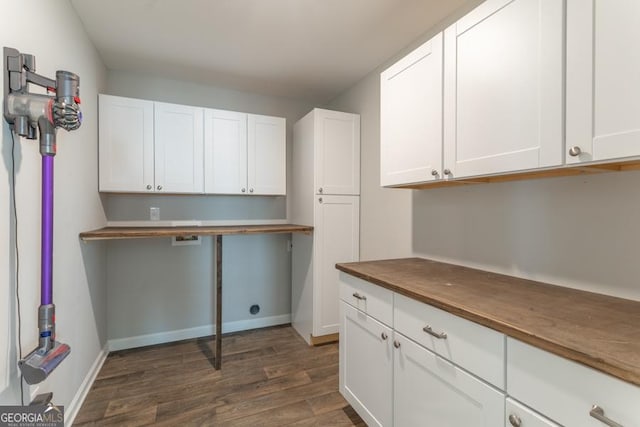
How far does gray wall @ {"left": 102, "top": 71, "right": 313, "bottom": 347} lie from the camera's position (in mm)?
2629

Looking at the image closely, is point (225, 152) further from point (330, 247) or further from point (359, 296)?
point (359, 296)

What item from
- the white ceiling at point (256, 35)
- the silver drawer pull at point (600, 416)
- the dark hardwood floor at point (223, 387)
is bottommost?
the dark hardwood floor at point (223, 387)

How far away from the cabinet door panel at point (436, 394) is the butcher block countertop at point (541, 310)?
0.22 meters

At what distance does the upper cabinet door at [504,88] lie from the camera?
108 cm

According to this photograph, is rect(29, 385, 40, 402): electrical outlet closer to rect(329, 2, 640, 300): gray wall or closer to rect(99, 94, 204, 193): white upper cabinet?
rect(99, 94, 204, 193): white upper cabinet

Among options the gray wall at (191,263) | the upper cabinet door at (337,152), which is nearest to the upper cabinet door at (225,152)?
the gray wall at (191,263)

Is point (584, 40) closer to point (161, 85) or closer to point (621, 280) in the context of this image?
point (621, 280)

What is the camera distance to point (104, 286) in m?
2.52

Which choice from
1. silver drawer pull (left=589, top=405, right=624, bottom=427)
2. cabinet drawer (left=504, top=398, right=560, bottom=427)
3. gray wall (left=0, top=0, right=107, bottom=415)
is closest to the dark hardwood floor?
gray wall (left=0, top=0, right=107, bottom=415)

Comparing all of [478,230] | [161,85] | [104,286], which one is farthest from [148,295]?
[478,230]

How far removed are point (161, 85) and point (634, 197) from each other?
10.6 ft

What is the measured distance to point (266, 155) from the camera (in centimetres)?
281

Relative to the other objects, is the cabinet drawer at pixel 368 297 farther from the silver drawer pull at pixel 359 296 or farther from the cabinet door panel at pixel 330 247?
the cabinet door panel at pixel 330 247
